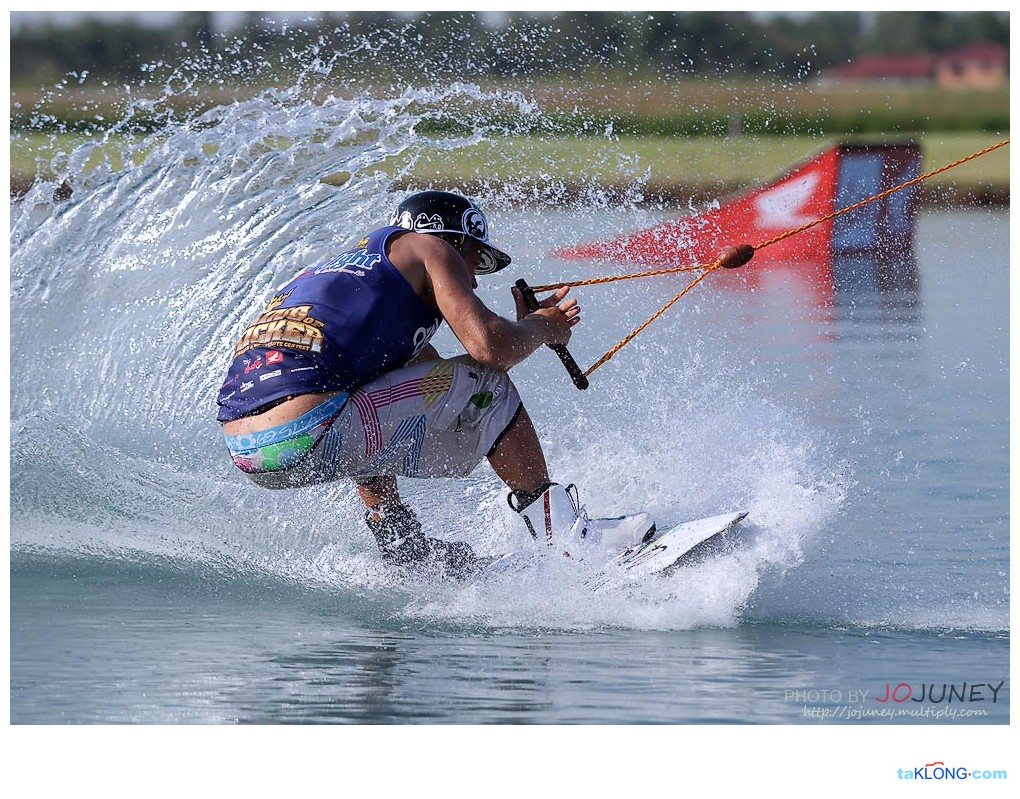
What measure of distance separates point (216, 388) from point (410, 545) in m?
2.20

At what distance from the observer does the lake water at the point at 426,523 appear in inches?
188

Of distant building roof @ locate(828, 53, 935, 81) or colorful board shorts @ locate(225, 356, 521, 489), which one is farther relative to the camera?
distant building roof @ locate(828, 53, 935, 81)

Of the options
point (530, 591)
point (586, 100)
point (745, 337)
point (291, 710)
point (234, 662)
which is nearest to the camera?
point (291, 710)

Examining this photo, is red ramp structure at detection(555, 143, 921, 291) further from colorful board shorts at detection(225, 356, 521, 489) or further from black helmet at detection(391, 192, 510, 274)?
colorful board shorts at detection(225, 356, 521, 489)

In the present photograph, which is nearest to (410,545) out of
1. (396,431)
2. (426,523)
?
(396,431)

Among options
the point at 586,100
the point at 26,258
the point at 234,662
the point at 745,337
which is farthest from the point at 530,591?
the point at 586,100

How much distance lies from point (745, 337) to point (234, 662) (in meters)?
7.23

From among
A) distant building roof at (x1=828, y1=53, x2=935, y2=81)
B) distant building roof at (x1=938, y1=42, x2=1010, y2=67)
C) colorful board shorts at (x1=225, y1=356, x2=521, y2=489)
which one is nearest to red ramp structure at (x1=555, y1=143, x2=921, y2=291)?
colorful board shorts at (x1=225, y1=356, x2=521, y2=489)

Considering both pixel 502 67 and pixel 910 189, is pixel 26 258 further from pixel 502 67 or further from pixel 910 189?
pixel 502 67

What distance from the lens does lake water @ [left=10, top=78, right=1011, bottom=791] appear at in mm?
4766

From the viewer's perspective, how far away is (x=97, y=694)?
474 cm

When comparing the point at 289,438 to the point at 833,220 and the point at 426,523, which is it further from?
the point at 833,220

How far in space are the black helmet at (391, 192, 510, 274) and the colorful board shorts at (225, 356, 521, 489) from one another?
498mm

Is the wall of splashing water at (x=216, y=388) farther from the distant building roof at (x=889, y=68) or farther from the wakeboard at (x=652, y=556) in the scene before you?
the distant building roof at (x=889, y=68)
